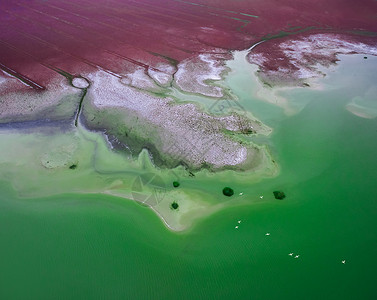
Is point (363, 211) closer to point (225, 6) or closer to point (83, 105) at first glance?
point (83, 105)

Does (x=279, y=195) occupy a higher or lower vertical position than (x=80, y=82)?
lower

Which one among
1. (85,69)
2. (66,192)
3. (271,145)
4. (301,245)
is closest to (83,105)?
(85,69)

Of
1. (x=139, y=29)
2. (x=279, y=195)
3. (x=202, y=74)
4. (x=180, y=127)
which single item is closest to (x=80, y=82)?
(x=202, y=74)

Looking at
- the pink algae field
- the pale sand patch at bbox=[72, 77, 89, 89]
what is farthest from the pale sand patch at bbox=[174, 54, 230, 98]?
the pale sand patch at bbox=[72, 77, 89, 89]

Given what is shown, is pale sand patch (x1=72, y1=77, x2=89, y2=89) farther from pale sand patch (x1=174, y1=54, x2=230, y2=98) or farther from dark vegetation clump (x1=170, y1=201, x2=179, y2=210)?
dark vegetation clump (x1=170, y1=201, x2=179, y2=210)

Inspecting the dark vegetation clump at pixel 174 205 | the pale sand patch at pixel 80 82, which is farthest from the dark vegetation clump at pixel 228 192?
the pale sand patch at pixel 80 82

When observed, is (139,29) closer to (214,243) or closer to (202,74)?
(202,74)
